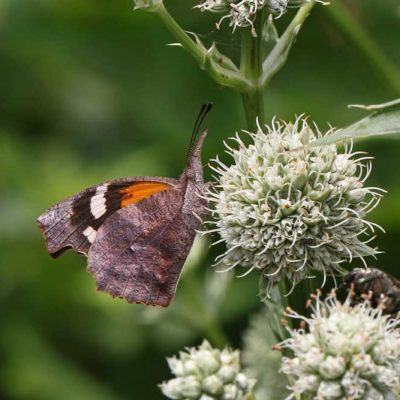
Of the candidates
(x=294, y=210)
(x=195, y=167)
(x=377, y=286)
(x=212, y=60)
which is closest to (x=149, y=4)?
(x=212, y=60)

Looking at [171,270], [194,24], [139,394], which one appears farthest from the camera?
[194,24]

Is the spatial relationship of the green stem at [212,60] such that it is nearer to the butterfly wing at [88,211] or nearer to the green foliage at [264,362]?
the butterfly wing at [88,211]

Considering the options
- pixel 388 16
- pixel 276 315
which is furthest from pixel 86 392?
pixel 388 16

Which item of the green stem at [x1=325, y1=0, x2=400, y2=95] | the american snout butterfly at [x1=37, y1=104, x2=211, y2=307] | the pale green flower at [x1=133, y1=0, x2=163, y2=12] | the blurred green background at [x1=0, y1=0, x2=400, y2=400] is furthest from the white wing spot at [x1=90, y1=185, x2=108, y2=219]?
the green stem at [x1=325, y1=0, x2=400, y2=95]

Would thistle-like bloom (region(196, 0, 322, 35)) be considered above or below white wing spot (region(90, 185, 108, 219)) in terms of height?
above

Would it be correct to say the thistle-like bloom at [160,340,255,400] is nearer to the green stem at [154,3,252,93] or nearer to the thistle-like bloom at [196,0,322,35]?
the green stem at [154,3,252,93]

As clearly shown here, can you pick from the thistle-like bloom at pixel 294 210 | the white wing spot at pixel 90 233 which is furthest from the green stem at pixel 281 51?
the white wing spot at pixel 90 233

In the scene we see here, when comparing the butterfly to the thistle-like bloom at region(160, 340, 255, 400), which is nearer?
the butterfly

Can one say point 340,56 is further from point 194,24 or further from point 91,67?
point 91,67
